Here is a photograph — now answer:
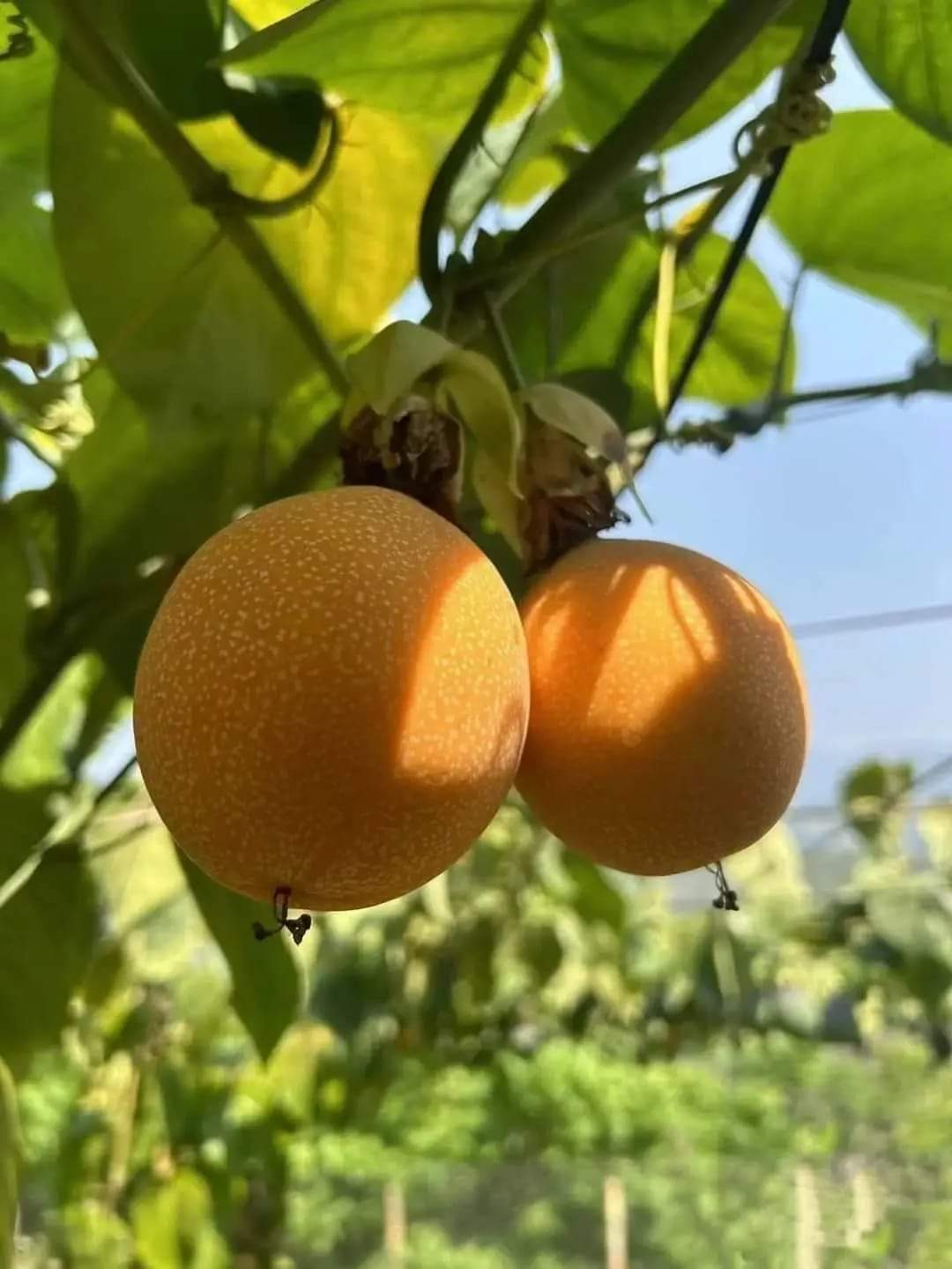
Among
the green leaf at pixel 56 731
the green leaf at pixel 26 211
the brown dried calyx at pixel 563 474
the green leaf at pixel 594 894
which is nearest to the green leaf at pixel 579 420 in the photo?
the brown dried calyx at pixel 563 474

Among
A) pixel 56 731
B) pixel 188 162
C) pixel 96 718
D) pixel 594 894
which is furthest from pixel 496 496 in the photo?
pixel 594 894

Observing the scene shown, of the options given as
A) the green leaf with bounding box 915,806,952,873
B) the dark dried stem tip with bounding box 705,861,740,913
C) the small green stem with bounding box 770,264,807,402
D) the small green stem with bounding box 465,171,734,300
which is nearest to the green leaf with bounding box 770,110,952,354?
the small green stem with bounding box 770,264,807,402

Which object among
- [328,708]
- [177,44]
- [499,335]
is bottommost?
[328,708]

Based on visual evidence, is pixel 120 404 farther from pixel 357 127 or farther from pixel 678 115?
pixel 678 115

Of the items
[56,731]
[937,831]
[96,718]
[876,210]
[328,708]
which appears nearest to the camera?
[328,708]

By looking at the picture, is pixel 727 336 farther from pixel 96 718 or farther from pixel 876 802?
pixel 876 802

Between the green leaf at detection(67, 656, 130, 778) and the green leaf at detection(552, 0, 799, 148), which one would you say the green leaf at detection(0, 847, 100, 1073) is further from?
the green leaf at detection(552, 0, 799, 148)

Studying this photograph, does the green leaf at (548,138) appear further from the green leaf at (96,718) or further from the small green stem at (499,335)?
the green leaf at (96,718)
